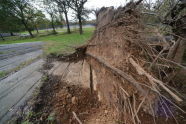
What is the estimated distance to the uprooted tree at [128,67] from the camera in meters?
1.24

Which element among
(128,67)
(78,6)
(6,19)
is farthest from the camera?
(6,19)

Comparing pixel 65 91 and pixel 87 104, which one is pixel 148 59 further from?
pixel 65 91

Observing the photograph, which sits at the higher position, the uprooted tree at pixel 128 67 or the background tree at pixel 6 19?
the background tree at pixel 6 19

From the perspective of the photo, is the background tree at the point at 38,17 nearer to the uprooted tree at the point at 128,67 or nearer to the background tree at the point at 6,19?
the background tree at the point at 6,19

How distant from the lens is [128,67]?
1.35 meters

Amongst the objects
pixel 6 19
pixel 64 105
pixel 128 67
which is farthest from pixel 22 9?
pixel 128 67

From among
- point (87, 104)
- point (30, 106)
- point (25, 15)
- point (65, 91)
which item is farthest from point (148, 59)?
point (25, 15)

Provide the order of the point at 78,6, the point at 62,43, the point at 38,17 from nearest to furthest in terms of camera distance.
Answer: the point at 62,43 < the point at 78,6 < the point at 38,17

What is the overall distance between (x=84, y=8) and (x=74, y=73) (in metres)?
14.2

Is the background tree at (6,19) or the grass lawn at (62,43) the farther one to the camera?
the background tree at (6,19)

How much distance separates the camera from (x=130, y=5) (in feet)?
6.25

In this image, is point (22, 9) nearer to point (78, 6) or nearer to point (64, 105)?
point (78, 6)

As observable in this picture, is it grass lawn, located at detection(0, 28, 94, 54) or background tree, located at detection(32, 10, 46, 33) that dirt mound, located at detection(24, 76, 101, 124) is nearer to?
grass lawn, located at detection(0, 28, 94, 54)

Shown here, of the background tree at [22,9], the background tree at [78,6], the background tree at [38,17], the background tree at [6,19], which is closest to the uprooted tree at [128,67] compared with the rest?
the background tree at [78,6]
